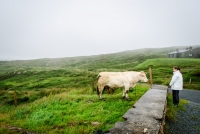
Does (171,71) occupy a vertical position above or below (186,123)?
below

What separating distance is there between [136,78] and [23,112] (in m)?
10.8

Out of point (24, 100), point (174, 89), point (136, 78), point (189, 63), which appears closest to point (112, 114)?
point (136, 78)

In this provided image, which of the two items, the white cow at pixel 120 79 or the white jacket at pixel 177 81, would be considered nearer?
the white jacket at pixel 177 81

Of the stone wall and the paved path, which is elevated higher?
the stone wall

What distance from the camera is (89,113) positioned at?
10.1m

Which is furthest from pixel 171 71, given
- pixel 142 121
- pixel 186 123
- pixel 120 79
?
pixel 142 121

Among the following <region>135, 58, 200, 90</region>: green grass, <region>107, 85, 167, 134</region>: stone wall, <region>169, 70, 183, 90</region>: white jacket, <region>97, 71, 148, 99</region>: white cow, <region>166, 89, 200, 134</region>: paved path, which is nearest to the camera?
<region>107, 85, 167, 134</region>: stone wall

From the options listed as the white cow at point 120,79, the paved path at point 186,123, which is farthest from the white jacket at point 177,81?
the white cow at point 120,79

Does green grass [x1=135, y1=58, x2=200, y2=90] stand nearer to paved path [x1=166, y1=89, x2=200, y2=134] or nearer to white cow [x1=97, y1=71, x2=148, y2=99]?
paved path [x1=166, y1=89, x2=200, y2=134]

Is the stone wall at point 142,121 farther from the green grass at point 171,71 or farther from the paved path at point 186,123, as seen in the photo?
the green grass at point 171,71

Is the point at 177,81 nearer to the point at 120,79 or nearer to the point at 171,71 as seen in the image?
the point at 120,79

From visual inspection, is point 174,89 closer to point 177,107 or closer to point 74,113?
point 177,107

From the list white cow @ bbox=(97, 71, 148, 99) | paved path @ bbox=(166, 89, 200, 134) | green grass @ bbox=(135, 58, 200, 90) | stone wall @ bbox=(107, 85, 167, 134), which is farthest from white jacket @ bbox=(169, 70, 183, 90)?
green grass @ bbox=(135, 58, 200, 90)

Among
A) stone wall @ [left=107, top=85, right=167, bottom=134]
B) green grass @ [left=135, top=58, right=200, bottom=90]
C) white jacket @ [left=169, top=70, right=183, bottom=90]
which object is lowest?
green grass @ [left=135, top=58, right=200, bottom=90]
